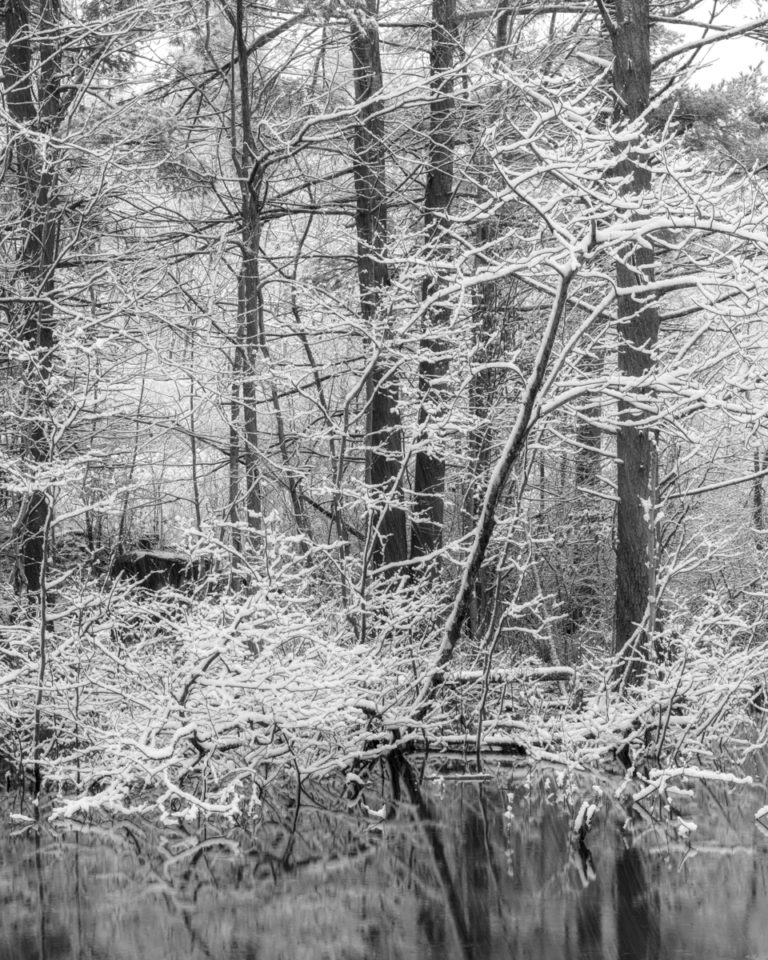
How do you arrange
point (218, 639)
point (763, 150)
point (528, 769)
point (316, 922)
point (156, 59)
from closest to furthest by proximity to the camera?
point (316, 922) → point (218, 639) → point (528, 769) → point (156, 59) → point (763, 150)

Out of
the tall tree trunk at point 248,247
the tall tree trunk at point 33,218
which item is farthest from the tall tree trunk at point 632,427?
the tall tree trunk at point 33,218

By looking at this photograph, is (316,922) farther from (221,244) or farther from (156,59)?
(156,59)

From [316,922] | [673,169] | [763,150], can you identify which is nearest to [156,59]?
[673,169]

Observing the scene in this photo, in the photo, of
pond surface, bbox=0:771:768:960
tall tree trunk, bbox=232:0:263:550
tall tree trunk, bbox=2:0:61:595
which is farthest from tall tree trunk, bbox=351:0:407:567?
pond surface, bbox=0:771:768:960

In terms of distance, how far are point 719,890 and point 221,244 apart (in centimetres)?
952

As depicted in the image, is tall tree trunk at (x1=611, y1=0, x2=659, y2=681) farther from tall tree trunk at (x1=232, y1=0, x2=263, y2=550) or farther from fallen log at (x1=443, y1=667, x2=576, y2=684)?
tall tree trunk at (x1=232, y1=0, x2=263, y2=550)

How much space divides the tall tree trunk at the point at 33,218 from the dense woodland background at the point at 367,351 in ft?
0.27

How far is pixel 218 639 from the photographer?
10.1 metres

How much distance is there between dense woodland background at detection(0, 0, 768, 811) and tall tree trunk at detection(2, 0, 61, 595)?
3.2 inches

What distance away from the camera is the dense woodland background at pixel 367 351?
1047cm

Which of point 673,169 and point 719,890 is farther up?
point 673,169

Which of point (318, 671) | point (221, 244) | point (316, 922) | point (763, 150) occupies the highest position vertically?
point (763, 150)

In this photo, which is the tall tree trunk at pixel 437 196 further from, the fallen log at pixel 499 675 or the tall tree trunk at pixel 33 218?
the tall tree trunk at pixel 33 218

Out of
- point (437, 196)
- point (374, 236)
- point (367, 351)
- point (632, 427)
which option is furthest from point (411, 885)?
point (437, 196)
